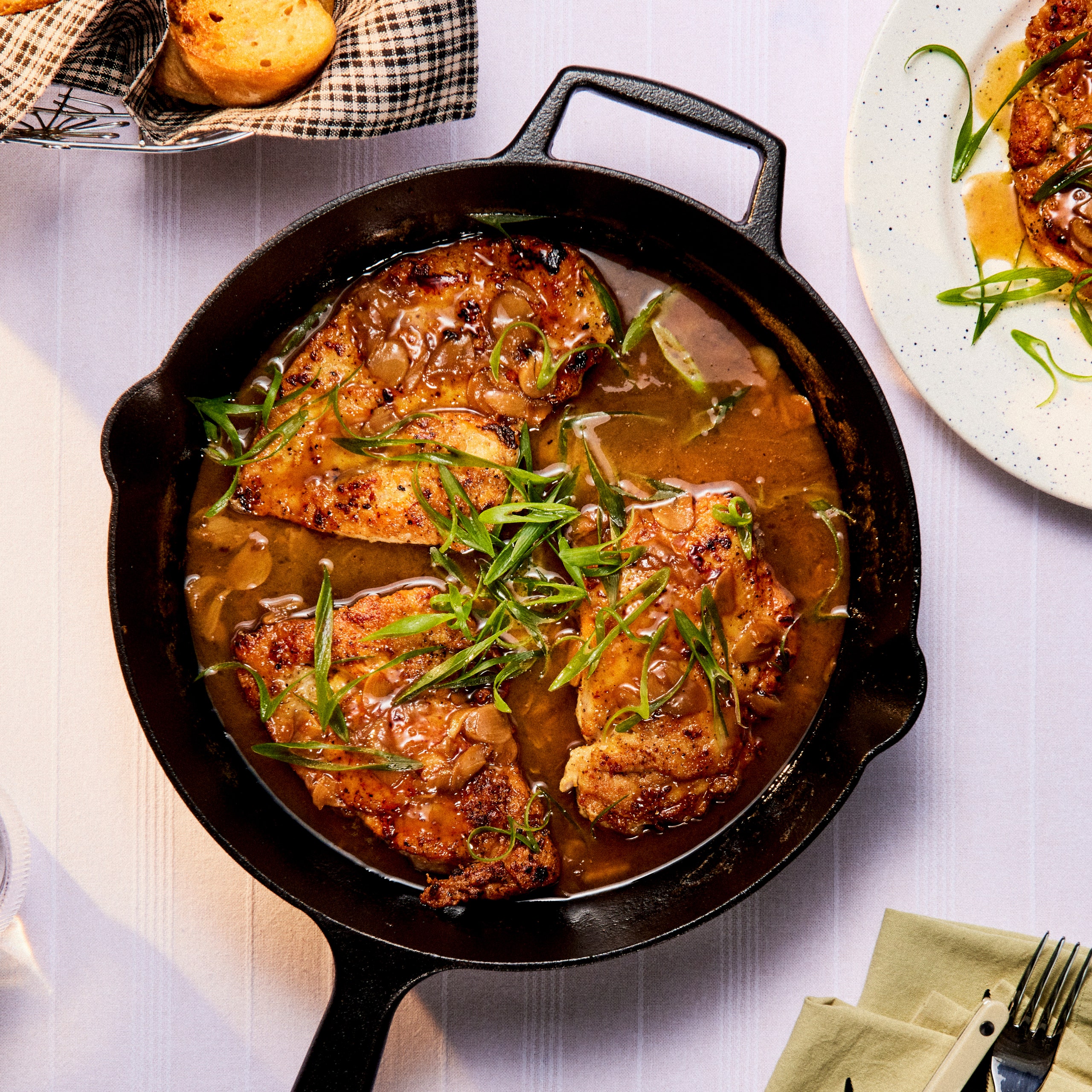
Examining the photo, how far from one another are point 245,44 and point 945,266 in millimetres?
1877

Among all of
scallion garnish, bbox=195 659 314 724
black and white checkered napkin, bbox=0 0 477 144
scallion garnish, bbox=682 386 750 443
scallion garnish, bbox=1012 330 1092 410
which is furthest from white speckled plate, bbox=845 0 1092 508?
scallion garnish, bbox=195 659 314 724

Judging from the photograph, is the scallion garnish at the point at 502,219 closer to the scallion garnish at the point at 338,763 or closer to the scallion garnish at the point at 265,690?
the scallion garnish at the point at 265,690

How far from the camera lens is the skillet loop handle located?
2432 millimetres

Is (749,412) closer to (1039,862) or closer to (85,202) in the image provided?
(1039,862)

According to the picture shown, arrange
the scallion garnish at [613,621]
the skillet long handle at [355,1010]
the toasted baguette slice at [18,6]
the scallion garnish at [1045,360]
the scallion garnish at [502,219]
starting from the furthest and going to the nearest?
the scallion garnish at [1045,360], the scallion garnish at [502,219], the scallion garnish at [613,621], the skillet long handle at [355,1010], the toasted baguette slice at [18,6]

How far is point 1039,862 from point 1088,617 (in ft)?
2.37

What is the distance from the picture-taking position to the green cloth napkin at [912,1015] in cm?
271

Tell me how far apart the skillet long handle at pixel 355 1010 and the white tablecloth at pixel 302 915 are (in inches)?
18.0

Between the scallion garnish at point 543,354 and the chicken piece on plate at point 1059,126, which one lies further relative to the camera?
the chicken piece on plate at point 1059,126

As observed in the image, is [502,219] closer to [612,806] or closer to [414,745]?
[414,745]

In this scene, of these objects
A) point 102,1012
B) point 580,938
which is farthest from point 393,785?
point 102,1012

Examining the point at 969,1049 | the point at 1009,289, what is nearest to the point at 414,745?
the point at 969,1049

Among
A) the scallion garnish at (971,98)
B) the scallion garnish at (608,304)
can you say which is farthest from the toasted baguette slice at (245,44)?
the scallion garnish at (971,98)

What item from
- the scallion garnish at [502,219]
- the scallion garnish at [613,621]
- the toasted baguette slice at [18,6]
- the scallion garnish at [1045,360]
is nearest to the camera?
the toasted baguette slice at [18,6]
